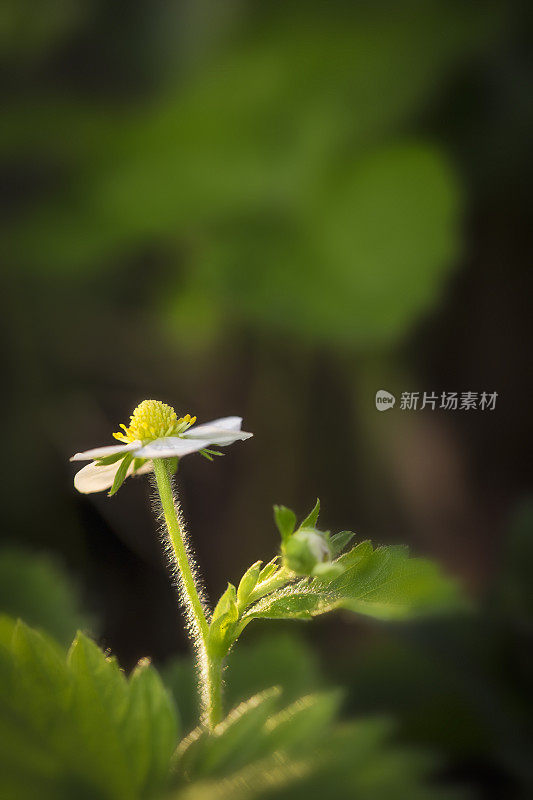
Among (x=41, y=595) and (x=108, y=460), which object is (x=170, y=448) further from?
(x=41, y=595)

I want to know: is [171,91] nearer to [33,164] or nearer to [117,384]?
[33,164]

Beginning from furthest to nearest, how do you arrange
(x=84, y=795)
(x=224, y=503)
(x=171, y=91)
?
(x=171, y=91), (x=224, y=503), (x=84, y=795)

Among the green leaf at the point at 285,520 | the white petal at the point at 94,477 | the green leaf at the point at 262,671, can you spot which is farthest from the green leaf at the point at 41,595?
the green leaf at the point at 285,520

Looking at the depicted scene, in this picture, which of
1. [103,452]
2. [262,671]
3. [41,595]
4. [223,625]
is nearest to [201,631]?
[223,625]

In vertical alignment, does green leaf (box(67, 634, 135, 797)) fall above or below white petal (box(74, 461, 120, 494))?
below

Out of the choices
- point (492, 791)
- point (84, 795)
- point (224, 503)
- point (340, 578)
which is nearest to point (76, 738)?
point (84, 795)

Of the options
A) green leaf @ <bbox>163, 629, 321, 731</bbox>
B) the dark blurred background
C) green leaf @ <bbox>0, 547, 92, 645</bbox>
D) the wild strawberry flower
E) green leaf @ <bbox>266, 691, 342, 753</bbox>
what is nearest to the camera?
green leaf @ <bbox>266, 691, 342, 753</bbox>

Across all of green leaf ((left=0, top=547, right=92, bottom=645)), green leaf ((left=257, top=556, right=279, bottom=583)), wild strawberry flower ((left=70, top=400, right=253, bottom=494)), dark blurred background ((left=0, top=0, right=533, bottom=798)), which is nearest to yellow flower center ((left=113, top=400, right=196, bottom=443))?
wild strawberry flower ((left=70, top=400, right=253, bottom=494))

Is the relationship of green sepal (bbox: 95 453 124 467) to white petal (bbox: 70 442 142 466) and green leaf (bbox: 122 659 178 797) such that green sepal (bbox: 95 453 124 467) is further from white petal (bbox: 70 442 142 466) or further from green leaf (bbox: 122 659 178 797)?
→ green leaf (bbox: 122 659 178 797)
